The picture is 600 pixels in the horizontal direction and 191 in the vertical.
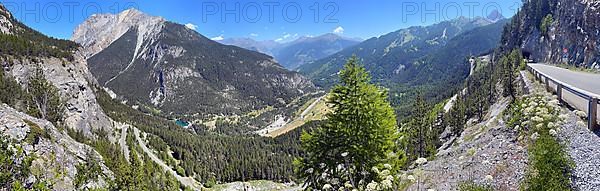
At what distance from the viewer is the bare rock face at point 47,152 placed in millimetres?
41444

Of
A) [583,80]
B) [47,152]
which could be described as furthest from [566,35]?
[47,152]

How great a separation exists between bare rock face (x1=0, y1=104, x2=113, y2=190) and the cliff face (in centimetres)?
7590

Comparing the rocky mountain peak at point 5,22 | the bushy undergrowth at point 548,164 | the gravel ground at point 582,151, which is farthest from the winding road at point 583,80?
the rocky mountain peak at point 5,22

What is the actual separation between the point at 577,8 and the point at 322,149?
79.0 meters

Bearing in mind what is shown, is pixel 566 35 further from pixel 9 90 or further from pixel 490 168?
pixel 9 90

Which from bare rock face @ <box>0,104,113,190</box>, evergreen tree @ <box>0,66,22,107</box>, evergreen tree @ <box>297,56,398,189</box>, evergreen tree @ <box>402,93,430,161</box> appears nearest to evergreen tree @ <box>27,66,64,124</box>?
evergreen tree @ <box>0,66,22,107</box>

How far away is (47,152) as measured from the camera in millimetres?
47594

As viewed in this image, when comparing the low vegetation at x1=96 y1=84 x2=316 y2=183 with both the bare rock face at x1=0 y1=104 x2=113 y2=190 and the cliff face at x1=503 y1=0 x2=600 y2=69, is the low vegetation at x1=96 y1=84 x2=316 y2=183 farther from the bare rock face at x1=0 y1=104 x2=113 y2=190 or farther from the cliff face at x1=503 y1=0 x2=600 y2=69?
the cliff face at x1=503 y1=0 x2=600 y2=69

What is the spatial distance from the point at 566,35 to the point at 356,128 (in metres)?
84.9

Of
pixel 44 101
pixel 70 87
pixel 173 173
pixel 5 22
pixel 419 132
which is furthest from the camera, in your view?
pixel 5 22

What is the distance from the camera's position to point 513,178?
39.8ft

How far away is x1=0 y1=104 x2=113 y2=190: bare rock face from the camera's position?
A: 41.4m

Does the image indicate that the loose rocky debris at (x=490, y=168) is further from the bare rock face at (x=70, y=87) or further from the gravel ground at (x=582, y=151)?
the bare rock face at (x=70, y=87)

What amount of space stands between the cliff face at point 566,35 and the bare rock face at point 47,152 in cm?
7590
